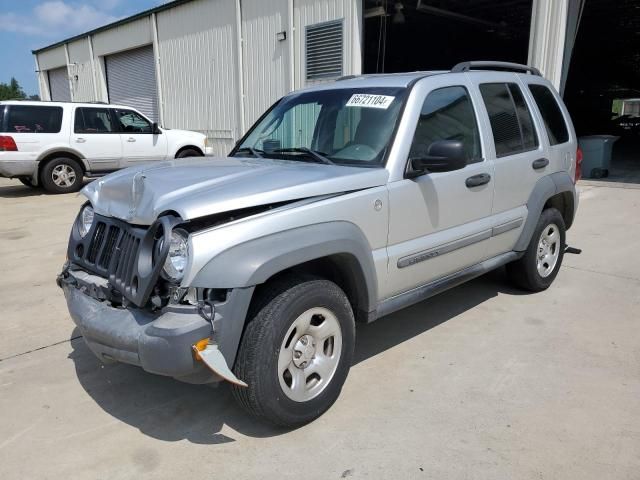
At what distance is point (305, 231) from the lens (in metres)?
2.83

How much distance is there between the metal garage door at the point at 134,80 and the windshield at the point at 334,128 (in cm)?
1636

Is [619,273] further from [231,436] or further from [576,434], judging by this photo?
[231,436]

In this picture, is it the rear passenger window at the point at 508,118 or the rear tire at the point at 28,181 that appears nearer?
the rear passenger window at the point at 508,118

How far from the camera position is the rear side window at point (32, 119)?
10805 millimetres

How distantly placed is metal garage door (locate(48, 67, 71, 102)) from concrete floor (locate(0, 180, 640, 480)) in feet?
80.6

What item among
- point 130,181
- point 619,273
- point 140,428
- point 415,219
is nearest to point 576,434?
point 415,219

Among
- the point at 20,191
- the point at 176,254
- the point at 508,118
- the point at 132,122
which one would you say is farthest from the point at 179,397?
the point at 20,191

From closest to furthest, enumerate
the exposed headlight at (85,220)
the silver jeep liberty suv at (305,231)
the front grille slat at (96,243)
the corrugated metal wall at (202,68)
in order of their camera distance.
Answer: the silver jeep liberty suv at (305,231) → the front grille slat at (96,243) → the exposed headlight at (85,220) → the corrugated metal wall at (202,68)

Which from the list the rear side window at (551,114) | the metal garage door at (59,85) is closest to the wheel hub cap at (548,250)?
the rear side window at (551,114)

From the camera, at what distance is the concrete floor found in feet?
8.77

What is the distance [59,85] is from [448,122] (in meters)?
28.2

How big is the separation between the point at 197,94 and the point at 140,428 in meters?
14.9

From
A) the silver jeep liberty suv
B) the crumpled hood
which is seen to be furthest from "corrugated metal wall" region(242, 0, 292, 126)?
the crumpled hood

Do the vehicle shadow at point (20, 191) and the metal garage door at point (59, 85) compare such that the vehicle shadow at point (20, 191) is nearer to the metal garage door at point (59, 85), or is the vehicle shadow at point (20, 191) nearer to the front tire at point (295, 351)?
the front tire at point (295, 351)
